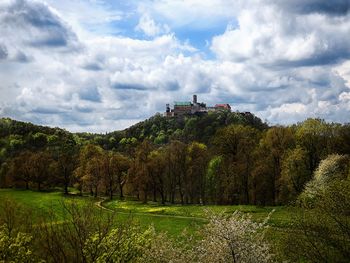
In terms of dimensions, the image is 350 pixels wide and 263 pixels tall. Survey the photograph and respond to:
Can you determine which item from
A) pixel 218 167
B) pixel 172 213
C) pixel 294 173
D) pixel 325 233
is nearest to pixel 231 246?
pixel 325 233

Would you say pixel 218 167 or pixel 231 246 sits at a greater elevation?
pixel 218 167

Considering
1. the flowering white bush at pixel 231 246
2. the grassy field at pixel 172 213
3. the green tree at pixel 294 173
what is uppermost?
the green tree at pixel 294 173

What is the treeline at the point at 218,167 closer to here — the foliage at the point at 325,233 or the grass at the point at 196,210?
the grass at the point at 196,210

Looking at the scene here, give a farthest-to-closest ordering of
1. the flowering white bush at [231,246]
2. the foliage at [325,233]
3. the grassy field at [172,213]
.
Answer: the grassy field at [172,213] < the foliage at [325,233] < the flowering white bush at [231,246]

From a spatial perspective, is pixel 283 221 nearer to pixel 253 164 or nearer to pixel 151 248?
pixel 253 164

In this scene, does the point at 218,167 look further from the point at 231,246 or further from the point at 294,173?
the point at 231,246

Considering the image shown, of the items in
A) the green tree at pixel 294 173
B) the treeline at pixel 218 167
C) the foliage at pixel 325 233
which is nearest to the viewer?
the foliage at pixel 325 233

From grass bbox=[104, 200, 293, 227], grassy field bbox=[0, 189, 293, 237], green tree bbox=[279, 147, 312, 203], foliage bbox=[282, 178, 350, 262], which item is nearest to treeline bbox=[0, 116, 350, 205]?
green tree bbox=[279, 147, 312, 203]

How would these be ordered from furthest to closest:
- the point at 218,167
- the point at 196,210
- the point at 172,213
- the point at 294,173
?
the point at 218,167
the point at 172,213
the point at 294,173
the point at 196,210

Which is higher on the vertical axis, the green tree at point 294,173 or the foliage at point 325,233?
the green tree at point 294,173

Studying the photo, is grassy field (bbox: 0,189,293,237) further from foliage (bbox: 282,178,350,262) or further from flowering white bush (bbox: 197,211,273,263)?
flowering white bush (bbox: 197,211,273,263)

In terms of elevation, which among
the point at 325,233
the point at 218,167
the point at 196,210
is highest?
the point at 218,167

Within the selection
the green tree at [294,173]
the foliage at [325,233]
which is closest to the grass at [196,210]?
the green tree at [294,173]

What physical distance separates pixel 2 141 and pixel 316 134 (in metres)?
138
